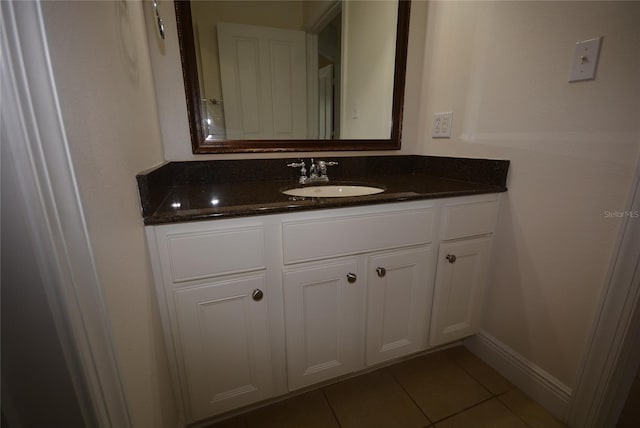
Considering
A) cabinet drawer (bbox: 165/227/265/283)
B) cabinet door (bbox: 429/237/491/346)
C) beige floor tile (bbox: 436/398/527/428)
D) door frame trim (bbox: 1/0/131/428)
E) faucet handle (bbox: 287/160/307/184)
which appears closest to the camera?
door frame trim (bbox: 1/0/131/428)

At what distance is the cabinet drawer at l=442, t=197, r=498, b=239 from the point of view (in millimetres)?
1085

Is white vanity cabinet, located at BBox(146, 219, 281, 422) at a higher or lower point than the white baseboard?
higher

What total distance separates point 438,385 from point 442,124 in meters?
1.14

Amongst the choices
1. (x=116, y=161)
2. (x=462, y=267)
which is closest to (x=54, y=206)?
(x=116, y=161)

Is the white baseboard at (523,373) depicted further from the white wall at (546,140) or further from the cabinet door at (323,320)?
the cabinet door at (323,320)

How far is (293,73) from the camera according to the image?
1.28 meters

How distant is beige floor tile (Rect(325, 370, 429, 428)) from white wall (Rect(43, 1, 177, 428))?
0.60m

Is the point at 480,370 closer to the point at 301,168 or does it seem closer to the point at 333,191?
the point at 333,191

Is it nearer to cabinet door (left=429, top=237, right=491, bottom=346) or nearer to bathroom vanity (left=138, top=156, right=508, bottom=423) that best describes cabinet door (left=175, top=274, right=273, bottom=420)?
bathroom vanity (left=138, top=156, right=508, bottom=423)

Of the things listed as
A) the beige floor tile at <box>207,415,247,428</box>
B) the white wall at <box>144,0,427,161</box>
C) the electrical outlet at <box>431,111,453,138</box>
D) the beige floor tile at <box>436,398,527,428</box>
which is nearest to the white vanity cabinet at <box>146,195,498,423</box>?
the beige floor tile at <box>207,415,247,428</box>

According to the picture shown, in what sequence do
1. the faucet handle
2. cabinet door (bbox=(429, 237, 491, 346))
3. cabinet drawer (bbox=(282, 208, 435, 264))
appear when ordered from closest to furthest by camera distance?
cabinet drawer (bbox=(282, 208, 435, 264)), cabinet door (bbox=(429, 237, 491, 346)), the faucet handle

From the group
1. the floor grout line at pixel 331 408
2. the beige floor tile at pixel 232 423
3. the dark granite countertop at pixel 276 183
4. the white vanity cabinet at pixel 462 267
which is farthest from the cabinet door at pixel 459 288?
the beige floor tile at pixel 232 423

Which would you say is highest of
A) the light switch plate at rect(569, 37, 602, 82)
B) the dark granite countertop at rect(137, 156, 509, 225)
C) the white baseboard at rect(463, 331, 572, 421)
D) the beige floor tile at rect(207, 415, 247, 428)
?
the light switch plate at rect(569, 37, 602, 82)

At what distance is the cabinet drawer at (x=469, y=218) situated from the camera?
1.08m
